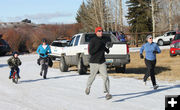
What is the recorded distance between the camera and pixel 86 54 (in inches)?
592

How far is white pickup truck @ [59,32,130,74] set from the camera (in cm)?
1488

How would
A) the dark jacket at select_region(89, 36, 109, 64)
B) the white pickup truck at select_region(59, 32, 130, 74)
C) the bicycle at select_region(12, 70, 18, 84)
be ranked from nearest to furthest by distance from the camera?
the dark jacket at select_region(89, 36, 109, 64), the bicycle at select_region(12, 70, 18, 84), the white pickup truck at select_region(59, 32, 130, 74)

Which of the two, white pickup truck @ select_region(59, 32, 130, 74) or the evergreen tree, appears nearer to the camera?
white pickup truck @ select_region(59, 32, 130, 74)

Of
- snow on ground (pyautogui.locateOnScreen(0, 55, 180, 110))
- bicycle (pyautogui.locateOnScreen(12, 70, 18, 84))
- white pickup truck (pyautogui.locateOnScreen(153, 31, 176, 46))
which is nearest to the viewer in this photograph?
snow on ground (pyautogui.locateOnScreen(0, 55, 180, 110))

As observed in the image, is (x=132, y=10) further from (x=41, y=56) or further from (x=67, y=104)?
(x=67, y=104)

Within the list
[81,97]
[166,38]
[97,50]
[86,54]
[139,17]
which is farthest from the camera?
[139,17]

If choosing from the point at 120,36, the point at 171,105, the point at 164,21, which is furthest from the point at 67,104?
the point at 164,21

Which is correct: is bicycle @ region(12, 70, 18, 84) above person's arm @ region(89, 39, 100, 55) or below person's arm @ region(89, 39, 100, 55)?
below

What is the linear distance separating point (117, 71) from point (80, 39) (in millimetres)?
2542

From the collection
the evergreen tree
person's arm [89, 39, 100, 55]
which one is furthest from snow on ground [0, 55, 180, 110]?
the evergreen tree

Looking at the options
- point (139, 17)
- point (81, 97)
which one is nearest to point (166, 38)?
point (139, 17)

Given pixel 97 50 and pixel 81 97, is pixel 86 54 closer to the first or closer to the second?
pixel 81 97

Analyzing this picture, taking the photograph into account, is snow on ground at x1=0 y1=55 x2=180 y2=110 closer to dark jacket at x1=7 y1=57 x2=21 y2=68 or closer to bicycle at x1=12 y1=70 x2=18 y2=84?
bicycle at x1=12 y1=70 x2=18 y2=84

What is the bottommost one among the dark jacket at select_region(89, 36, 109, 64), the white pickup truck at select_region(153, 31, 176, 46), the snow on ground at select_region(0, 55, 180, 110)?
the snow on ground at select_region(0, 55, 180, 110)
